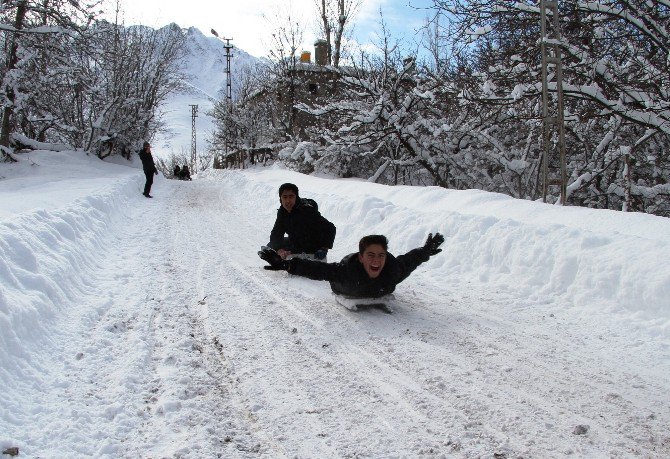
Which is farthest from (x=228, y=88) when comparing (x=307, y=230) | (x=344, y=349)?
(x=344, y=349)

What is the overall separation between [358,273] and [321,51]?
29.8m

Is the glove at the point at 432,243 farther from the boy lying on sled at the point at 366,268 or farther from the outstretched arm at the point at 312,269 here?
the outstretched arm at the point at 312,269

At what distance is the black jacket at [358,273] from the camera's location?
4562 millimetres

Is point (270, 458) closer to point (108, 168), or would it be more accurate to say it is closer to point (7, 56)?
point (7, 56)

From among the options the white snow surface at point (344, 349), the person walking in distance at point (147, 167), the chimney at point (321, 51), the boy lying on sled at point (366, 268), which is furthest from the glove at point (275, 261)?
the chimney at point (321, 51)

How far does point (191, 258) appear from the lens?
6906mm

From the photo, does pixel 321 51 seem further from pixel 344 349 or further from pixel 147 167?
pixel 344 349

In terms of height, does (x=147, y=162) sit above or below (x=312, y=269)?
above

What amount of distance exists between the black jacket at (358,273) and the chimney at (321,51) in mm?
29020

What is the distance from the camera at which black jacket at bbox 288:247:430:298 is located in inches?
180

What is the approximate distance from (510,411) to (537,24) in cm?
881

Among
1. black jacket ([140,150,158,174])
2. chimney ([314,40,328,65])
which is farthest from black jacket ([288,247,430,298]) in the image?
chimney ([314,40,328,65])

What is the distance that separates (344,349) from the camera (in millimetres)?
3693

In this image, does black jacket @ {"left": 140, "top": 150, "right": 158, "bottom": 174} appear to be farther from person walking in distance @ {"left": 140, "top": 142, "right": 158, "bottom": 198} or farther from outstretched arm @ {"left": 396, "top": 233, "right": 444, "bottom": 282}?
outstretched arm @ {"left": 396, "top": 233, "right": 444, "bottom": 282}
